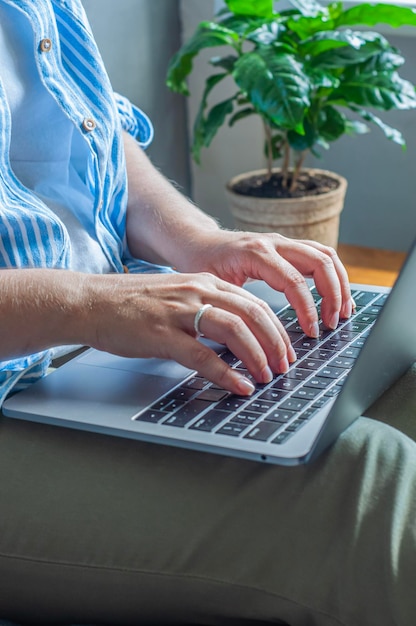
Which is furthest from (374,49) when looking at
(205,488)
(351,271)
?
(205,488)

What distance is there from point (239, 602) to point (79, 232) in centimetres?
49

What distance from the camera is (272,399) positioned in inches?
29.7

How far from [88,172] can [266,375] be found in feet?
1.25

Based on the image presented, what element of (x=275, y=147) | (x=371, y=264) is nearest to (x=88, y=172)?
(x=275, y=147)

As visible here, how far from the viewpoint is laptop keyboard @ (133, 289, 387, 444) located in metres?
0.71

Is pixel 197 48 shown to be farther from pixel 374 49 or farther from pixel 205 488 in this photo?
pixel 205 488

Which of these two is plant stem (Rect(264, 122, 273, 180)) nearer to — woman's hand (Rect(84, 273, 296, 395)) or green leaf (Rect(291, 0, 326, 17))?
green leaf (Rect(291, 0, 326, 17))

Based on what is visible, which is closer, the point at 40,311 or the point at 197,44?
the point at 40,311

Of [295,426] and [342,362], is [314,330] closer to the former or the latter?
[342,362]

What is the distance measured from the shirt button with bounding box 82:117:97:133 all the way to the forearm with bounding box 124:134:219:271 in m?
0.15

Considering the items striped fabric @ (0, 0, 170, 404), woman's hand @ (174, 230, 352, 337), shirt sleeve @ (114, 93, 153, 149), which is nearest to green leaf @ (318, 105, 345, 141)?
shirt sleeve @ (114, 93, 153, 149)

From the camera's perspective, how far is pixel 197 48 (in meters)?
1.98

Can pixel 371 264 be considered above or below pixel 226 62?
below

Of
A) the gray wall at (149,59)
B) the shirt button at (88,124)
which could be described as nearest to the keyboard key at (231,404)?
the shirt button at (88,124)
